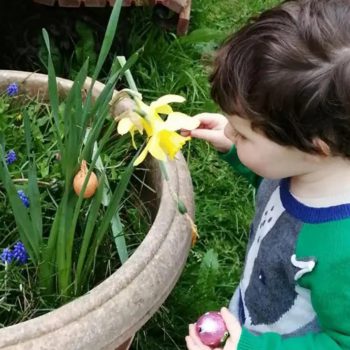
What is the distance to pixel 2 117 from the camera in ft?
5.50

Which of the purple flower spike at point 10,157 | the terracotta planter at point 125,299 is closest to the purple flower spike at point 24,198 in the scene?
the purple flower spike at point 10,157

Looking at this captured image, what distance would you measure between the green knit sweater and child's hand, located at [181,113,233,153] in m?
0.11

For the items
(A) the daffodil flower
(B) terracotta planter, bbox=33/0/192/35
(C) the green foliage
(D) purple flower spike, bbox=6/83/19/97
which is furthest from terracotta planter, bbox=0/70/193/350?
(B) terracotta planter, bbox=33/0/192/35

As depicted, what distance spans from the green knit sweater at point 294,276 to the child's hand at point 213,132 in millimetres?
111

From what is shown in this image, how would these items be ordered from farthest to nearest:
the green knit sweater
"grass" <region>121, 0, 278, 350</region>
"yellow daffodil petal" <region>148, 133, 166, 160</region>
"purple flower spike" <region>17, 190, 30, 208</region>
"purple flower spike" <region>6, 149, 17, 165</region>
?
"grass" <region>121, 0, 278, 350</region> < "purple flower spike" <region>6, 149, 17, 165</region> < "purple flower spike" <region>17, 190, 30, 208</region> < the green knit sweater < "yellow daffodil petal" <region>148, 133, 166, 160</region>

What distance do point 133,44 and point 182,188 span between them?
1.05 m

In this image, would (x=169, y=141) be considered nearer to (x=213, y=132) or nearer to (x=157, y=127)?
(x=157, y=127)

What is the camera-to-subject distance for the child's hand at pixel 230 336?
1344 millimetres

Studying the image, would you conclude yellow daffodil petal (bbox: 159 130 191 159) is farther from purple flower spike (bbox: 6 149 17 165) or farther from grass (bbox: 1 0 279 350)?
grass (bbox: 1 0 279 350)

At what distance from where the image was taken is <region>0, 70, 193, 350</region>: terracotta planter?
3.84 feet

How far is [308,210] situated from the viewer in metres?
1.34

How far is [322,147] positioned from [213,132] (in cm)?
39

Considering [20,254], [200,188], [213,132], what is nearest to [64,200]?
[20,254]

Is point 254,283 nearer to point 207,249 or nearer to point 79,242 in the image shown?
point 79,242
